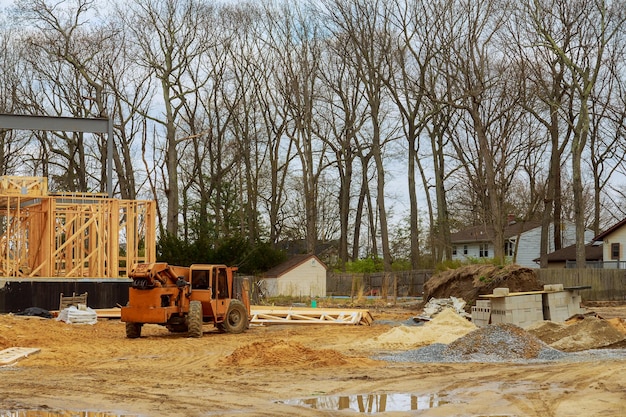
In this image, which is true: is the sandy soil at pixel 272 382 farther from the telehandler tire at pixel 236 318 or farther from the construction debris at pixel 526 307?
the construction debris at pixel 526 307

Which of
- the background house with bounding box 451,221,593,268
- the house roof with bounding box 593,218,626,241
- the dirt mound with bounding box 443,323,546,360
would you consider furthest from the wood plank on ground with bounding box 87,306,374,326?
the background house with bounding box 451,221,593,268

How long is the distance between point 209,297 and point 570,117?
27.2 metres

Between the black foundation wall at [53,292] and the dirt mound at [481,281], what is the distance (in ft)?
35.8

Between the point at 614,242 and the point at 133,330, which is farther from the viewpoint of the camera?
the point at 614,242

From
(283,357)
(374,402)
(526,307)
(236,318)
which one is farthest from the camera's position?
(236,318)

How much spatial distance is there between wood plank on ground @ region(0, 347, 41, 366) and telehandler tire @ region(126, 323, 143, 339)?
3521mm

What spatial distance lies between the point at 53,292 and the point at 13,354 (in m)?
11.5

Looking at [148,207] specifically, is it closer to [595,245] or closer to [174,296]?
[174,296]

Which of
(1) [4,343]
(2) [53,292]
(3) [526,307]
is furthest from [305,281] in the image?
(1) [4,343]

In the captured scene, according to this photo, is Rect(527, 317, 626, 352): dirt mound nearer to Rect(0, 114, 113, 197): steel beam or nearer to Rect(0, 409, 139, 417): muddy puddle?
Rect(0, 409, 139, 417): muddy puddle

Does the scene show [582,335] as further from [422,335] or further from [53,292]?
[53,292]

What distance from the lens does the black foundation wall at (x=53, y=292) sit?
1050 inches

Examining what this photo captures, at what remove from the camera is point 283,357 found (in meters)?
14.7

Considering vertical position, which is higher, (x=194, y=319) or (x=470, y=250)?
(x=470, y=250)
